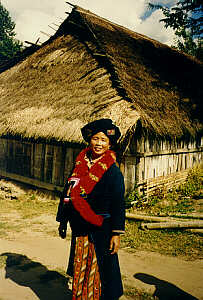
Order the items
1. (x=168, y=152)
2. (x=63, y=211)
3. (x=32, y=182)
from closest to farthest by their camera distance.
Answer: (x=63, y=211), (x=168, y=152), (x=32, y=182)

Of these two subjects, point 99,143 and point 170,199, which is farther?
point 170,199

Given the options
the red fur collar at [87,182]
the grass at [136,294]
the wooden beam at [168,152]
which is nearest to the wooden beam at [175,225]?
the wooden beam at [168,152]

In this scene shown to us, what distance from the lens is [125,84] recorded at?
6.67 meters

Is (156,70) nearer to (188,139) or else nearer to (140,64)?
(140,64)

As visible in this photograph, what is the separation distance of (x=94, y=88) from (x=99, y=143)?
16.7 feet

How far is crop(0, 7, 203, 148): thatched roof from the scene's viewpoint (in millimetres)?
6398

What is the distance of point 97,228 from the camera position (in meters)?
2.23

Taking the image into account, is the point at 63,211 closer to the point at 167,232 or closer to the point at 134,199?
the point at 167,232

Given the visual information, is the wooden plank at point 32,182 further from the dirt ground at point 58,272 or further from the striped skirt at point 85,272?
the striped skirt at point 85,272

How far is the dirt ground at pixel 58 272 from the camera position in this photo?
9.49 feet

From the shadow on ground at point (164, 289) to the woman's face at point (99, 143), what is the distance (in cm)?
187

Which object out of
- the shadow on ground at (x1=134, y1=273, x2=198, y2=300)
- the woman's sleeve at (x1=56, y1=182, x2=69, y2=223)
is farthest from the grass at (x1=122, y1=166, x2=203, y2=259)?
the woman's sleeve at (x1=56, y1=182, x2=69, y2=223)

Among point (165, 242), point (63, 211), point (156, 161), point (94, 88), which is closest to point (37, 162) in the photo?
point (94, 88)

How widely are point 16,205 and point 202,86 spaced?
29.0 ft
